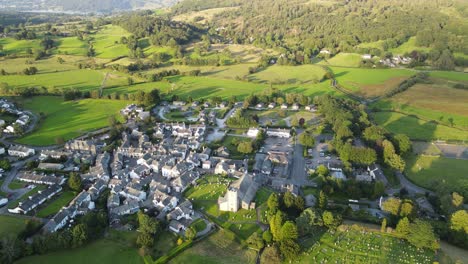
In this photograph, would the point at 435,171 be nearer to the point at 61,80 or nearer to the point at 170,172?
the point at 170,172

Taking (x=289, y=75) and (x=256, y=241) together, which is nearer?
(x=256, y=241)

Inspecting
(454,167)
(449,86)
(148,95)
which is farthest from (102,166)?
(449,86)

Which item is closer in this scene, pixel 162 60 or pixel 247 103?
pixel 247 103

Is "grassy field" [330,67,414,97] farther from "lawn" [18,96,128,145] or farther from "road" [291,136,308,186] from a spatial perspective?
"lawn" [18,96,128,145]

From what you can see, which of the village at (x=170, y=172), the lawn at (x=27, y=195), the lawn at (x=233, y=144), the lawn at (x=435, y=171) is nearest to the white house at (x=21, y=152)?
the village at (x=170, y=172)

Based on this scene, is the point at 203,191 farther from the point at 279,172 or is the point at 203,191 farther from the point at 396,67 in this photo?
the point at 396,67

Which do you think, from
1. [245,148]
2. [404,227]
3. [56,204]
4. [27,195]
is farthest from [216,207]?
[27,195]

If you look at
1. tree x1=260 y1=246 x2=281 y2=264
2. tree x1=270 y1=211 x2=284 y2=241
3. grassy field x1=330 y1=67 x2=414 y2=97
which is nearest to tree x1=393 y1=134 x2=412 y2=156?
tree x1=270 y1=211 x2=284 y2=241

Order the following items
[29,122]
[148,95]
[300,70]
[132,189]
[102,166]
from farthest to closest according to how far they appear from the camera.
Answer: [300,70]
[148,95]
[29,122]
[102,166]
[132,189]

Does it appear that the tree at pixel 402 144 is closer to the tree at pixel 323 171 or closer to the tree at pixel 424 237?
the tree at pixel 323 171
